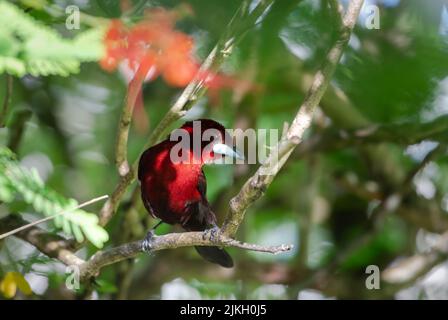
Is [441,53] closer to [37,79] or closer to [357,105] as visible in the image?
[357,105]

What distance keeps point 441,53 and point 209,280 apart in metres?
1.53

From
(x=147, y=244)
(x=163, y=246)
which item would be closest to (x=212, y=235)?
(x=163, y=246)

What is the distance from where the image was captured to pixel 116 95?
314 centimetres

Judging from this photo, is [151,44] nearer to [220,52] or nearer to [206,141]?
[220,52]

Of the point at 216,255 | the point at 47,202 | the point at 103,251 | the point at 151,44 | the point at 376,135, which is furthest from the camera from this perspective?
the point at 376,135

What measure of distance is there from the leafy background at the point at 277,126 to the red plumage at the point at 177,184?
0.85 ft

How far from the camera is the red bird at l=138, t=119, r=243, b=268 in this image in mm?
2211

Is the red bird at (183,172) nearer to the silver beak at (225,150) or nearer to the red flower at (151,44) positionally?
the silver beak at (225,150)

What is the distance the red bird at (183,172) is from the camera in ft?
7.25

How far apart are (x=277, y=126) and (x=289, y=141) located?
5.82ft

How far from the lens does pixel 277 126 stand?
3.24 metres

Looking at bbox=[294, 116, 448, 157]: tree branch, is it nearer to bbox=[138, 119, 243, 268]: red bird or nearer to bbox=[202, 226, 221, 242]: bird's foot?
bbox=[138, 119, 243, 268]: red bird

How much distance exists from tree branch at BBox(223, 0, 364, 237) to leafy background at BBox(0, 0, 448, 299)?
0.13 meters

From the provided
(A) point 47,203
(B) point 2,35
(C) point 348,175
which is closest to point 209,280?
(C) point 348,175
